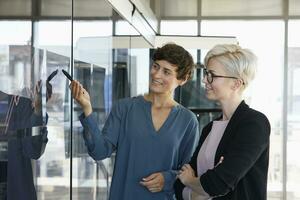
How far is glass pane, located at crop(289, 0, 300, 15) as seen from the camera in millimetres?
7548

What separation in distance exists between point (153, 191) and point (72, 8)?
3.32 ft

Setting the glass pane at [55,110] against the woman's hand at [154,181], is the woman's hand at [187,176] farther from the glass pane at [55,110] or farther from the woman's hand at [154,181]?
the glass pane at [55,110]

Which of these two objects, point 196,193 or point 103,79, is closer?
point 196,193

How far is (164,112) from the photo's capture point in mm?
2252

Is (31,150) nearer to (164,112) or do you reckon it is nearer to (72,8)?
(164,112)

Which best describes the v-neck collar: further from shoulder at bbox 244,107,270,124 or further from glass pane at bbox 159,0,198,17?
glass pane at bbox 159,0,198,17

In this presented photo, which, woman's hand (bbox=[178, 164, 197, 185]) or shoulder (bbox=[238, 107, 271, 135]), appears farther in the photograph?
woman's hand (bbox=[178, 164, 197, 185])

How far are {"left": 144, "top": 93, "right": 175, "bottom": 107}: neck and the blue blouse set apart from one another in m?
0.05

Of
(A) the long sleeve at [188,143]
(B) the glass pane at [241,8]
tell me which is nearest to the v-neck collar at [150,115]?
(A) the long sleeve at [188,143]

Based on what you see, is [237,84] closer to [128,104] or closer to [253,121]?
[253,121]

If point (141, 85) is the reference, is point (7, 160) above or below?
below

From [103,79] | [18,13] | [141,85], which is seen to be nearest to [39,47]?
[18,13]

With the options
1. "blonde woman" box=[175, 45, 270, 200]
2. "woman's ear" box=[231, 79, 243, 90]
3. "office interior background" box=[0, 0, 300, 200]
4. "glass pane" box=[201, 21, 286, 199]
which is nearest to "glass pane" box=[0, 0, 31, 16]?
"office interior background" box=[0, 0, 300, 200]

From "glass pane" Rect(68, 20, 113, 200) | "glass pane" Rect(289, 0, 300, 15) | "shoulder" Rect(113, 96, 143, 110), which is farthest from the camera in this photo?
"glass pane" Rect(289, 0, 300, 15)
